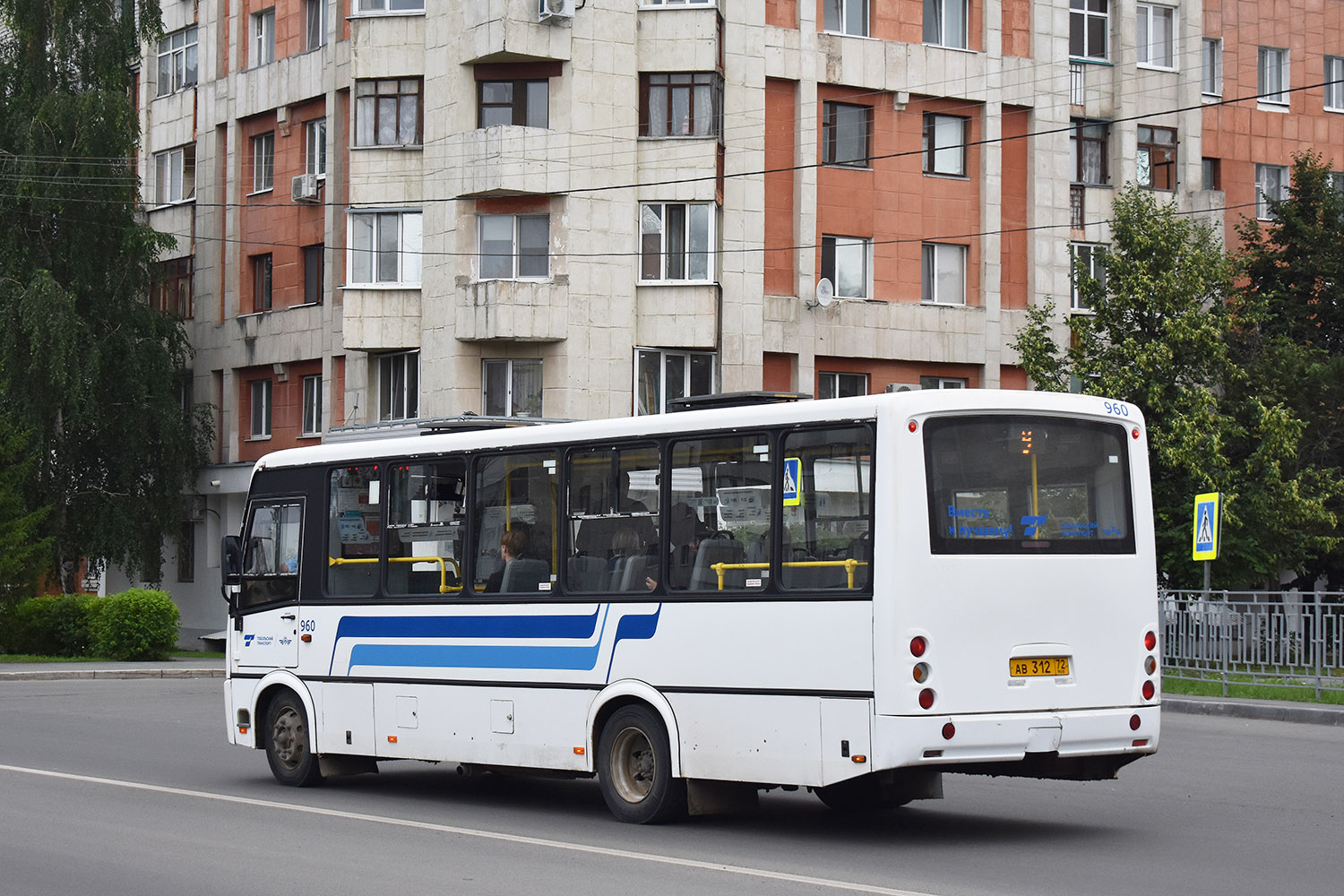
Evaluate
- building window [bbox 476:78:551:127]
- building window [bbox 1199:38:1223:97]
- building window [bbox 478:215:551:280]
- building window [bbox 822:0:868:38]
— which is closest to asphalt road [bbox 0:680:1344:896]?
building window [bbox 478:215:551:280]

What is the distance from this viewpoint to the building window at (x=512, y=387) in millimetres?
37344

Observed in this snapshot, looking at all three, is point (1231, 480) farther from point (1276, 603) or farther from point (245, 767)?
point (245, 767)

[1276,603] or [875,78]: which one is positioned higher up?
[875,78]

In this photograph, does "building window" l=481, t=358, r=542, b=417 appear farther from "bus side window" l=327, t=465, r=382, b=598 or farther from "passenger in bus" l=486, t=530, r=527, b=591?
"passenger in bus" l=486, t=530, r=527, b=591

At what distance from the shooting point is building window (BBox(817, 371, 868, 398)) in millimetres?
39062

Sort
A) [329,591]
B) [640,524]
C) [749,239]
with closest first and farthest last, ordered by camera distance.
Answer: [640,524], [329,591], [749,239]

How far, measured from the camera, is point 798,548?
37.0ft

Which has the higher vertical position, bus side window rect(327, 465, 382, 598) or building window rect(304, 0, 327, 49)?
building window rect(304, 0, 327, 49)

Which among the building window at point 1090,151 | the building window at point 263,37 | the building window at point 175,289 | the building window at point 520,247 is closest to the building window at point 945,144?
the building window at point 1090,151

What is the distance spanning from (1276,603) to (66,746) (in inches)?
593

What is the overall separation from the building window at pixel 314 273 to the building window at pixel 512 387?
608 cm

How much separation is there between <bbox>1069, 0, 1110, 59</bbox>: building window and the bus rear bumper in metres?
32.9

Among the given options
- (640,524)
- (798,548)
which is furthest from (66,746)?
(798,548)

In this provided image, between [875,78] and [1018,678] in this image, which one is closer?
[1018,678]
